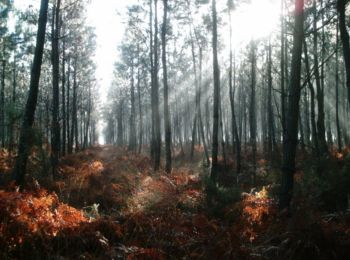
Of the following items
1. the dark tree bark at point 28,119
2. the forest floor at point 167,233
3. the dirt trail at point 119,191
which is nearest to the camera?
the forest floor at point 167,233

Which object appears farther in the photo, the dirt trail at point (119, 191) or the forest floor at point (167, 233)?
the dirt trail at point (119, 191)

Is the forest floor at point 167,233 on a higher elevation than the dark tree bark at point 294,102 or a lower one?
lower

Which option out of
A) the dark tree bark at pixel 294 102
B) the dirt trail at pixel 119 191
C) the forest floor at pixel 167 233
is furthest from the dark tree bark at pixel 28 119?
the dark tree bark at pixel 294 102

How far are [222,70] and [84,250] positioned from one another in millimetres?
38153

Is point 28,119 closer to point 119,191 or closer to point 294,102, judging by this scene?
point 119,191

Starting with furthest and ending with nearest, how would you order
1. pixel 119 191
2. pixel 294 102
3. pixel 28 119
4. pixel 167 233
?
1. pixel 119 191
2. pixel 28 119
3. pixel 167 233
4. pixel 294 102

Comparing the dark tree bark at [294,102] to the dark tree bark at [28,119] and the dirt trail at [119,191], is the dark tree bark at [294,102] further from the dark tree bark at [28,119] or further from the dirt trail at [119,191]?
the dark tree bark at [28,119]

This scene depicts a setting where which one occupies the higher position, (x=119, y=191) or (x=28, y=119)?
(x=28, y=119)

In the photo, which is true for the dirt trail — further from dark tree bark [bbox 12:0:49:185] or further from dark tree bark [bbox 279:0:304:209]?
dark tree bark [bbox 279:0:304:209]

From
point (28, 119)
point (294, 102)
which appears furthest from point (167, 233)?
point (28, 119)

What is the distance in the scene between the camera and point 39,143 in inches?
469

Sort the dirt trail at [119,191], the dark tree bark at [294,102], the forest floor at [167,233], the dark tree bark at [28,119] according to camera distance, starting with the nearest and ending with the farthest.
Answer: the forest floor at [167,233]
the dark tree bark at [294,102]
the dark tree bark at [28,119]
the dirt trail at [119,191]

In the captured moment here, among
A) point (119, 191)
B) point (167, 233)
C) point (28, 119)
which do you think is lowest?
point (167, 233)

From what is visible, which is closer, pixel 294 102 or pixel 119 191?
pixel 294 102
